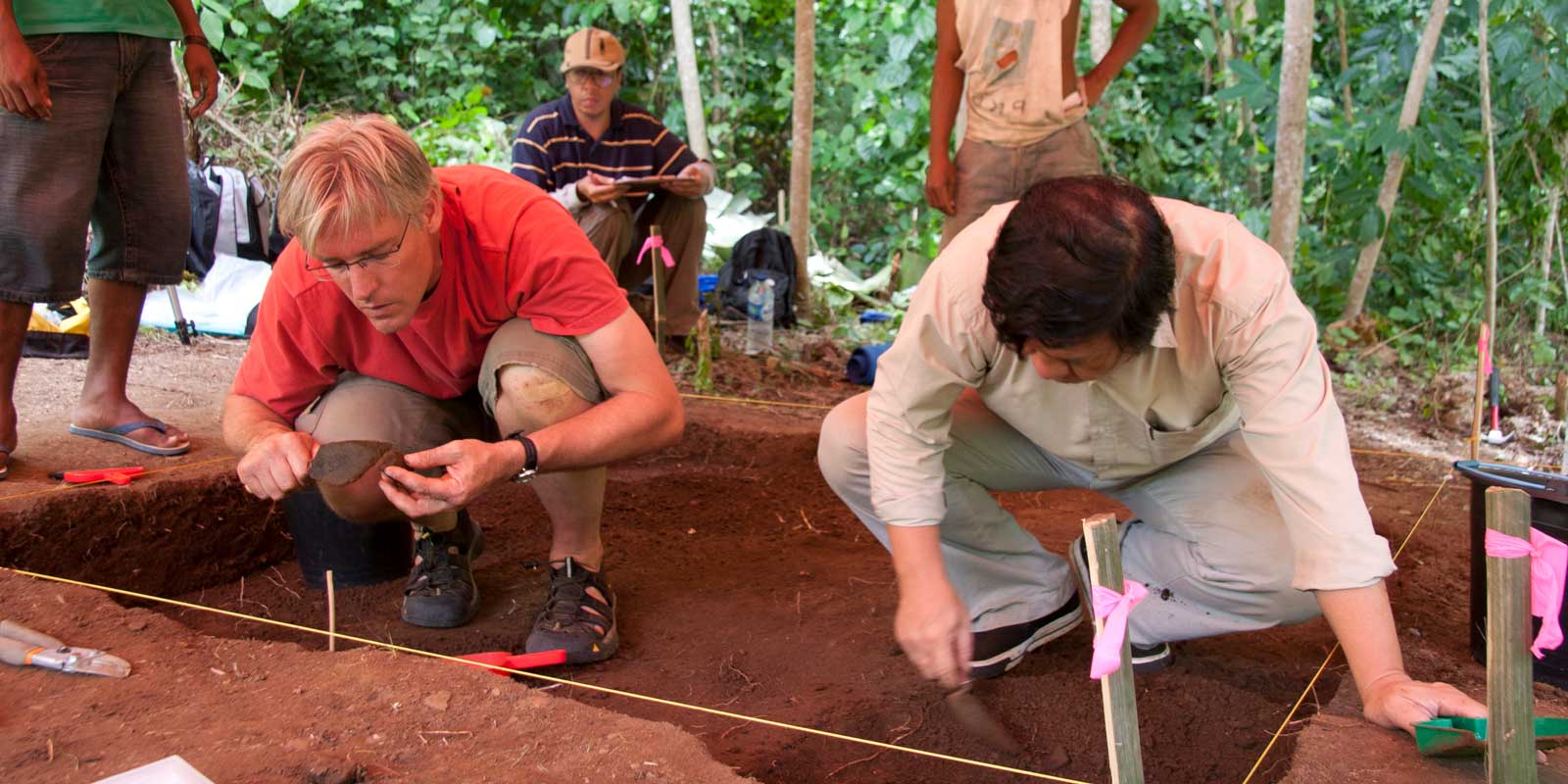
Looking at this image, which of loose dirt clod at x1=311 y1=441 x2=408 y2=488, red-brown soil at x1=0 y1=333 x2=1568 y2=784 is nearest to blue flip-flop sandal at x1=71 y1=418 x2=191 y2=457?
red-brown soil at x1=0 y1=333 x2=1568 y2=784

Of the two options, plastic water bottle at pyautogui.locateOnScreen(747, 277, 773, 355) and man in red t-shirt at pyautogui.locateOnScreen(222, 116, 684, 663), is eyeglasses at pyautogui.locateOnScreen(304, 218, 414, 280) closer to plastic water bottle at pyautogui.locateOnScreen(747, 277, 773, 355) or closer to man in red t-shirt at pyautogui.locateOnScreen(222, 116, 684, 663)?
man in red t-shirt at pyautogui.locateOnScreen(222, 116, 684, 663)

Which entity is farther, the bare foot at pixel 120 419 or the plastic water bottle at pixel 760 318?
the plastic water bottle at pixel 760 318

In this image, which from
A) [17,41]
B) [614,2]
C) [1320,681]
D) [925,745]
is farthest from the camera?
[614,2]

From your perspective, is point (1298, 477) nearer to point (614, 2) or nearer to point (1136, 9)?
point (1136, 9)

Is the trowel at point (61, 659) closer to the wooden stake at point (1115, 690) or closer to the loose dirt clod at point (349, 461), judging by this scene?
the loose dirt clod at point (349, 461)

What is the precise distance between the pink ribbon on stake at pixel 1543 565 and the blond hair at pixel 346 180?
69.8 inches

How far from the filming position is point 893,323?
604cm

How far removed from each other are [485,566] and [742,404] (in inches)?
62.4

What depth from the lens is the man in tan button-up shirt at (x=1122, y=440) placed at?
1.60 metres

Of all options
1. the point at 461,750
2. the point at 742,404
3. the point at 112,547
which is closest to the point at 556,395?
the point at 461,750

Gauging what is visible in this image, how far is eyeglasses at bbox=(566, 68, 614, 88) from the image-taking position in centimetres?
439

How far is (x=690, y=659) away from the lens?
7.92 feet

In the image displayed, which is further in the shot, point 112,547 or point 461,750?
point 112,547

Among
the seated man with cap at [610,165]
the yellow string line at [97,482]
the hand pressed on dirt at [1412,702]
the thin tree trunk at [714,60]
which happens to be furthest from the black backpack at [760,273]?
the hand pressed on dirt at [1412,702]
